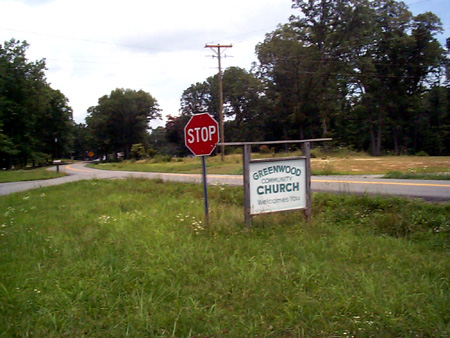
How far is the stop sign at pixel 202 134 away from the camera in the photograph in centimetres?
734

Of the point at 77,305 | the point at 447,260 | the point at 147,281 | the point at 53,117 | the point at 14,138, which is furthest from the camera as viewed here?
the point at 53,117

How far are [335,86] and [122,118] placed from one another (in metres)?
56.3

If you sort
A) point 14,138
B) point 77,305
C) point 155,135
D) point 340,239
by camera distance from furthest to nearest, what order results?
point 155,135
point 14,138
point 340,239
point 77,305

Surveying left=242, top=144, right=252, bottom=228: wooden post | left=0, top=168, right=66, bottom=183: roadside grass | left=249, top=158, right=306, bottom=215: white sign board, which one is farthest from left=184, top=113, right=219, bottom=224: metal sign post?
left=0, top=168, right=66, bottom=183: roadside grass

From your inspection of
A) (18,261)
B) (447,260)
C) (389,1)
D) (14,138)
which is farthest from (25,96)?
(447,260)

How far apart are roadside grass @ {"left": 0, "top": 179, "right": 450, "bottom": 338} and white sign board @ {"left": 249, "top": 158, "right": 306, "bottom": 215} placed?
364 millimetres

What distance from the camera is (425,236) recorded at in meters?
6.36

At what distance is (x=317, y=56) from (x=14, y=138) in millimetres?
49090

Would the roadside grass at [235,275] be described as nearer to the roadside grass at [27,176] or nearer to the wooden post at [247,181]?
the wooden post at [247,181]

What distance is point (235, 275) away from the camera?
473 centimetres

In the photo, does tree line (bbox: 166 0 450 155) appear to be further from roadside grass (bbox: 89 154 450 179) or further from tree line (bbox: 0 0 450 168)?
roadside grass (bbox: 89 154 450 179)

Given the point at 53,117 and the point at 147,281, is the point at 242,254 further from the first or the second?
the point at 53,117

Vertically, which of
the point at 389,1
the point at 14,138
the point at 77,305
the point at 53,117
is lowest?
the point at 77,305

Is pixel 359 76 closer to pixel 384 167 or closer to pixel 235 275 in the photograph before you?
pixel 384 167
